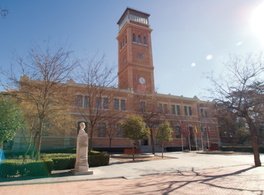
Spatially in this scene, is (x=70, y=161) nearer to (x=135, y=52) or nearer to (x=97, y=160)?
(x=97, y=160)

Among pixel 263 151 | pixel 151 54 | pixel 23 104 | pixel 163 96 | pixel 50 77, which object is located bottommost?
pixel 263 151

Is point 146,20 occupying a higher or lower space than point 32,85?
higher

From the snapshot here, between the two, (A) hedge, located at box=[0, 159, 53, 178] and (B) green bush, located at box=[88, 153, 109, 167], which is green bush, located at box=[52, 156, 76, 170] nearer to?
(B) green bush, located at box=[88, 153, 109, 167]

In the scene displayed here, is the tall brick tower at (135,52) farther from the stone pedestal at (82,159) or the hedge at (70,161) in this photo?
the stone pedestal at (82,159)

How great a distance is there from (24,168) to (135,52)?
3310 cm

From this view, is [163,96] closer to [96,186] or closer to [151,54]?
[151,54]

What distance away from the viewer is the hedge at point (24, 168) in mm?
8328

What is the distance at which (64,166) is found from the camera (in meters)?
11.0

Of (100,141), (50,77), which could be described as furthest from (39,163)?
(100,141)

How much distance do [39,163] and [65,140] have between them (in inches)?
681

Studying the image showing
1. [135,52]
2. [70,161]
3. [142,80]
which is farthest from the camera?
[135,52]

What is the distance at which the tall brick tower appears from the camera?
36.0 meters

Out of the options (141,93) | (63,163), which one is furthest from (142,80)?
(63,163)

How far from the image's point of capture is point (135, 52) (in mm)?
38219
